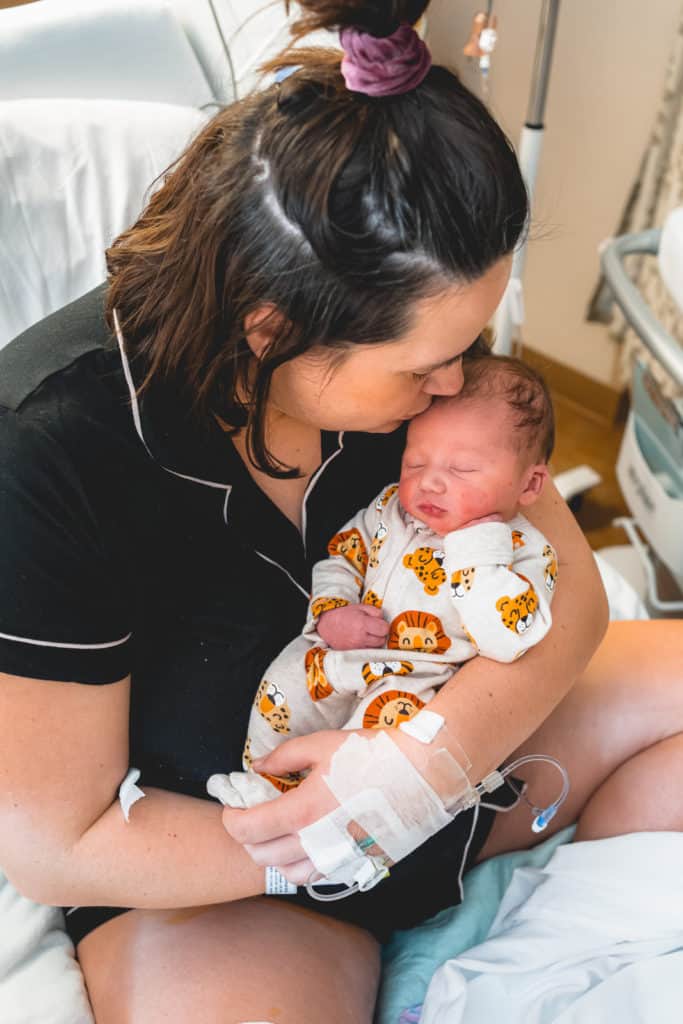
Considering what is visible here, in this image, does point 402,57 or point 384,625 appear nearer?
point 402,57

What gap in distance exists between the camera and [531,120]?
1.49 m

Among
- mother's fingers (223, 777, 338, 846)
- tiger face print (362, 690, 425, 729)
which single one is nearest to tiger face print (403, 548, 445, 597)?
tiger face print (362, 690, 425, 729)

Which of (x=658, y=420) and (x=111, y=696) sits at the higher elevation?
(x=111, y=696)

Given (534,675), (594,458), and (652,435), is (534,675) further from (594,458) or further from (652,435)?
(594,458)

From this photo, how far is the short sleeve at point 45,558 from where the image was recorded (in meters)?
0.82

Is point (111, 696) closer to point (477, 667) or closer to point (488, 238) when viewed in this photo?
point (477, 667)

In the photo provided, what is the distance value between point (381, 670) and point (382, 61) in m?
0.57

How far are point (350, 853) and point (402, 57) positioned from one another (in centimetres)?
69

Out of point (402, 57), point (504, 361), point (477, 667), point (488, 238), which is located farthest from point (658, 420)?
point (402, 57)

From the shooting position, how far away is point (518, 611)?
958 millimetres

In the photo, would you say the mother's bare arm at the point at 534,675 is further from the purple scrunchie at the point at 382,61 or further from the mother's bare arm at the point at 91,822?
the purple scrunchie at the point at 382,61

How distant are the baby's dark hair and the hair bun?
39 centimetres

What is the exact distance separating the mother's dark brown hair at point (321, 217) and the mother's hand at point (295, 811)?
34 cm

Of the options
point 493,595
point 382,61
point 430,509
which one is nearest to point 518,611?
point 493,595
